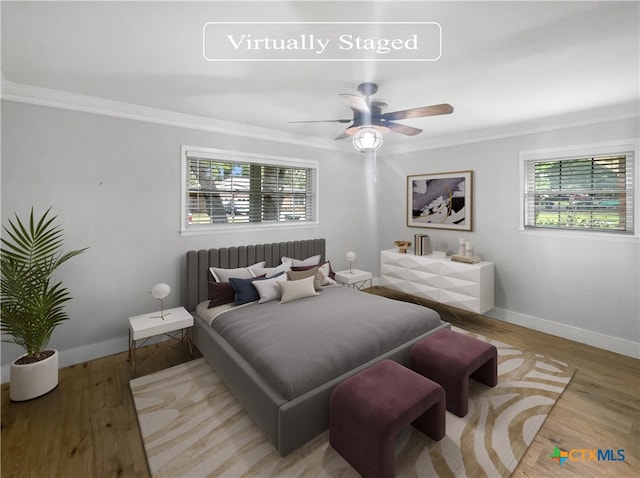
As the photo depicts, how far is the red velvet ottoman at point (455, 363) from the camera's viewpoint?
7.41 feet

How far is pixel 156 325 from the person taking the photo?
2.85 m

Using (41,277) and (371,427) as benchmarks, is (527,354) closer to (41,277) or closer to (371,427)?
(371,427)

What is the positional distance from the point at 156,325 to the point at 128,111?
220 cm

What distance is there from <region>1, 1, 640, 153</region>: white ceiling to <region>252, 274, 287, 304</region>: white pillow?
1.92 meters

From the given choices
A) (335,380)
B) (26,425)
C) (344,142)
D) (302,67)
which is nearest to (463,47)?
(302,67)

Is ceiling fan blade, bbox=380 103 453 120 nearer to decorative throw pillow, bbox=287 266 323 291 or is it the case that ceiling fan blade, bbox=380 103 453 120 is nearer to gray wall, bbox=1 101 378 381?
decorative throw pillow, bbox=287 266 323 291

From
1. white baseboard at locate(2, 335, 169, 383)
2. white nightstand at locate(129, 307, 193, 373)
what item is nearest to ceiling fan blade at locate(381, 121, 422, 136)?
white nightstand at locate(129, 307, 193, 373)

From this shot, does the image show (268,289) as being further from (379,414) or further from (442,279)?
(442,279)

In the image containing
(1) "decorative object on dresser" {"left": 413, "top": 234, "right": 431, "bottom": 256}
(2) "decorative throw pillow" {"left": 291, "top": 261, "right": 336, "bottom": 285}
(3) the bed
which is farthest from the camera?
(1) "decorative object on dresser" {"left": 413, "top": 234, "right": 431, "bottom": 256}

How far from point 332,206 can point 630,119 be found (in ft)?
11.9

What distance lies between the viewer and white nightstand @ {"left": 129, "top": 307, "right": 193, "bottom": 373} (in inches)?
109

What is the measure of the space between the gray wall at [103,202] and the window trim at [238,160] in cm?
7

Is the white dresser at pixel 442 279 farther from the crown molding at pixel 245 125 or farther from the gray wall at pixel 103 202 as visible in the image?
the gray wall at pixel 103 202

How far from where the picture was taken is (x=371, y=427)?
5.56 ft
